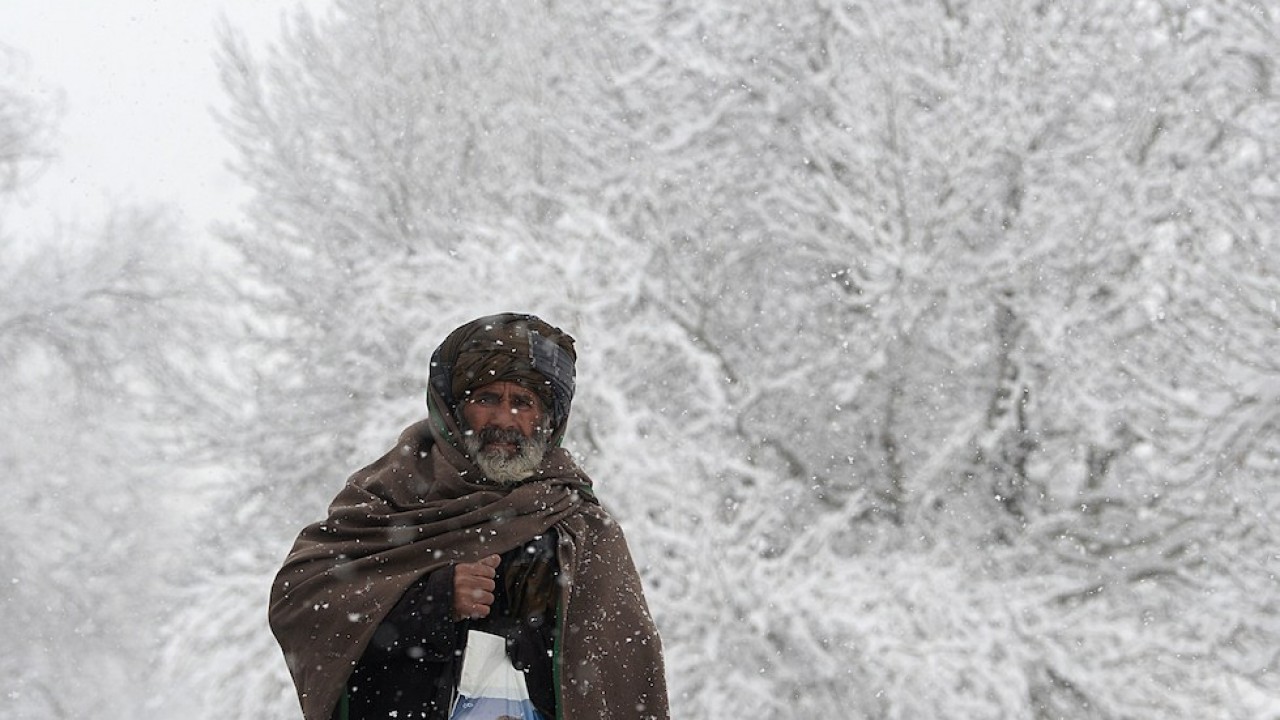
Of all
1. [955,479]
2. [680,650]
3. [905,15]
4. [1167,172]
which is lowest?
[680,650]

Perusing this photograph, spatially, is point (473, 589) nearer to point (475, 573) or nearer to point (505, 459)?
point (475, 573)

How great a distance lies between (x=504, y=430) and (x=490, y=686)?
450 millimetres

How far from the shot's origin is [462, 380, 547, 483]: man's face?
87.3 inches

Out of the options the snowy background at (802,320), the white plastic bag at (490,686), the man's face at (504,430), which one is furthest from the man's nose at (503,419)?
the snowy background at (802,320)

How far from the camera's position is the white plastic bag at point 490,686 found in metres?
2.13

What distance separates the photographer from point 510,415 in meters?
2.24

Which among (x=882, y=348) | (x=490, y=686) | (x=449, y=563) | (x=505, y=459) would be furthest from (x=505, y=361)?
(x=882, y=348)

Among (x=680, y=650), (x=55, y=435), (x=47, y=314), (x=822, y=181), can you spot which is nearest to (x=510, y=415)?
(x=680, y=650)

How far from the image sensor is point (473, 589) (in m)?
2.07

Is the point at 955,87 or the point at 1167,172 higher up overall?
the point at 955,87

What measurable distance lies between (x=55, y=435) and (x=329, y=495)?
7.22 m

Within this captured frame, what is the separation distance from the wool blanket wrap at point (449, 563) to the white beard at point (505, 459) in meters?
0.02

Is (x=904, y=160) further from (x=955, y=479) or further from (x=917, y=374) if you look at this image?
(x=955, y=479)

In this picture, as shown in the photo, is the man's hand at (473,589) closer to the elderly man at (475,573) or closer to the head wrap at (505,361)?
the elderly man at (475,573)
